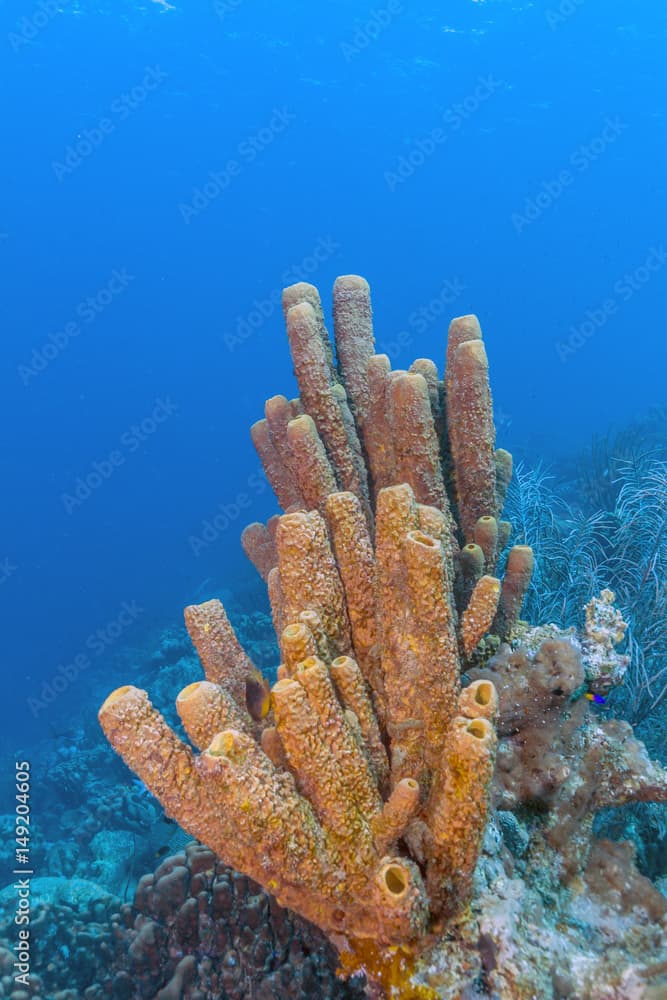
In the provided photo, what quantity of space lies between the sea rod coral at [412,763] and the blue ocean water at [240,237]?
15249mm

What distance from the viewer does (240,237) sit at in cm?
7894

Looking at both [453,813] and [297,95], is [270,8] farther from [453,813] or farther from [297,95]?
[453,813]

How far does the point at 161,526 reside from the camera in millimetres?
46594

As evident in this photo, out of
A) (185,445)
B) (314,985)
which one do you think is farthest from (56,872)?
(185,445)

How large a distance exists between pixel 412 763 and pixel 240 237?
86.2 m

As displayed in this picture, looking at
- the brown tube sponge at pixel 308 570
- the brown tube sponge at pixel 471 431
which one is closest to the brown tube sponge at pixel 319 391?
the brown tube sponge at pixel 471 431

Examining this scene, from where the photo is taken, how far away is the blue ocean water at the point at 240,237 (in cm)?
3691

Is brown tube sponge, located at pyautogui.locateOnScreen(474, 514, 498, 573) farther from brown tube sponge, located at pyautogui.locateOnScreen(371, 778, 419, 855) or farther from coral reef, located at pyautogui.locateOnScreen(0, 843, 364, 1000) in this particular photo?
coral reef, located at pyautogui.locateOnScreen(0, 843, 364, 1000)

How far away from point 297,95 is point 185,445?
1574 inches

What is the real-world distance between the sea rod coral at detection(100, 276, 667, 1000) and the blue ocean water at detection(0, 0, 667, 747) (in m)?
15.2

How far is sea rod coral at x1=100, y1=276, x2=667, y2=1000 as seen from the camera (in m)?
1.59

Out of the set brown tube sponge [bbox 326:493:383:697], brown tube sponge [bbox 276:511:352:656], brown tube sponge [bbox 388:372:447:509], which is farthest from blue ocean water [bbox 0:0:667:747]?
brown tube sponge [bbox 276:511:352:656]

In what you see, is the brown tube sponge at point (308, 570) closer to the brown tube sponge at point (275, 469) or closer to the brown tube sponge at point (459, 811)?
the brown tube sponge at point (459, 811)

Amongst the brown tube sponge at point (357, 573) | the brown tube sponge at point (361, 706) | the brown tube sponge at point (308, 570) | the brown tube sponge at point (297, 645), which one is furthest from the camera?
the brown tube sponge at point (357, 573)
